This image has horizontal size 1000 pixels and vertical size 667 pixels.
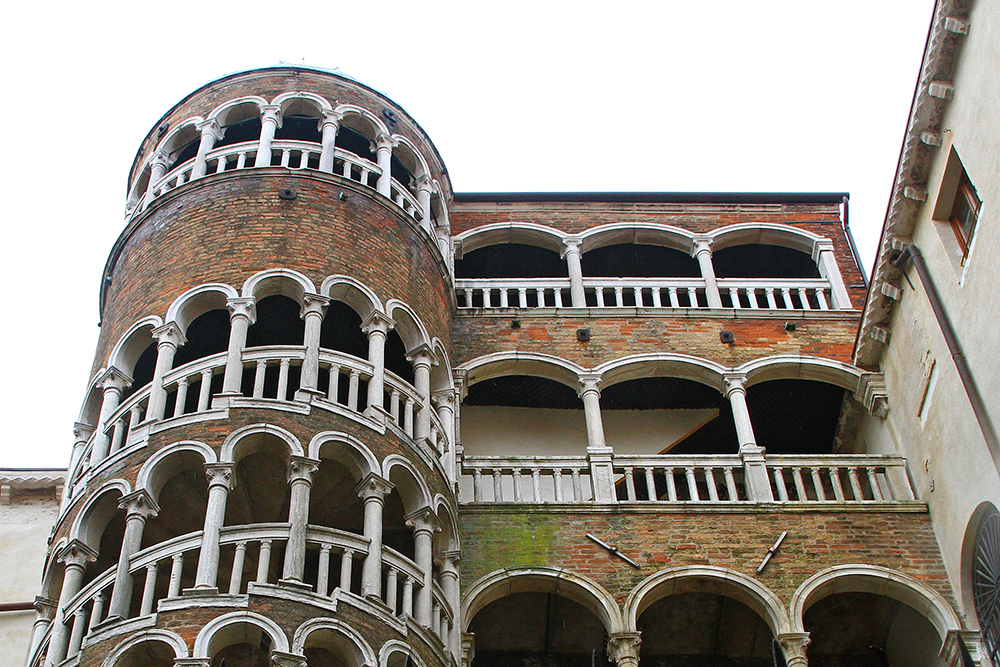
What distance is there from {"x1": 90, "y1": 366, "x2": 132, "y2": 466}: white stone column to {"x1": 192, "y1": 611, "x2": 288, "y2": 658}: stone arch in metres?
3.51

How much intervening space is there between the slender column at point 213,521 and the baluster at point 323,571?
1057mm

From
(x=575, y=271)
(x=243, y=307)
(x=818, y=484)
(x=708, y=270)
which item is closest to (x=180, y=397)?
(x=243, y=307)

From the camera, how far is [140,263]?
1727 centimetres

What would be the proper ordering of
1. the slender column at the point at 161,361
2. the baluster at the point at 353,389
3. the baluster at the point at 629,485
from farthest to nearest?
the baluster at the point at 629,485 < the baluster at the point at 353,389 < the slender column at the point at 161,361

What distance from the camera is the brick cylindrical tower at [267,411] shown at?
12.8m

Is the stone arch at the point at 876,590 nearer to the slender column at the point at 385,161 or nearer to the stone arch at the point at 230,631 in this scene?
the stone arch at the point at 230,631

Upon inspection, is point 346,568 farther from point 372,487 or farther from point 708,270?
point 708,270

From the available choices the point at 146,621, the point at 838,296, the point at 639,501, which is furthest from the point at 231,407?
the point at 838,296

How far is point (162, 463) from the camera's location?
13.9 metres

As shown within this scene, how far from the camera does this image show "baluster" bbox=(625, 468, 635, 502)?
55.9 feet

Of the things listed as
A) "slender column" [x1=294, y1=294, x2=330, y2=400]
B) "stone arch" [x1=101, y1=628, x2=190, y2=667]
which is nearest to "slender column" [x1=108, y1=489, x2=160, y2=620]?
"stone arch" [x1=101, y1=628, x2=190, y2=667]

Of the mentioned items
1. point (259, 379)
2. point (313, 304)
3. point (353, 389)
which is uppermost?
point (313, 304)

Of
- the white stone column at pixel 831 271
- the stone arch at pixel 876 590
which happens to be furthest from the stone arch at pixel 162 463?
the white stone column at pixel 831 271

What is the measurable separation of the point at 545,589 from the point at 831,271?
344 inches
